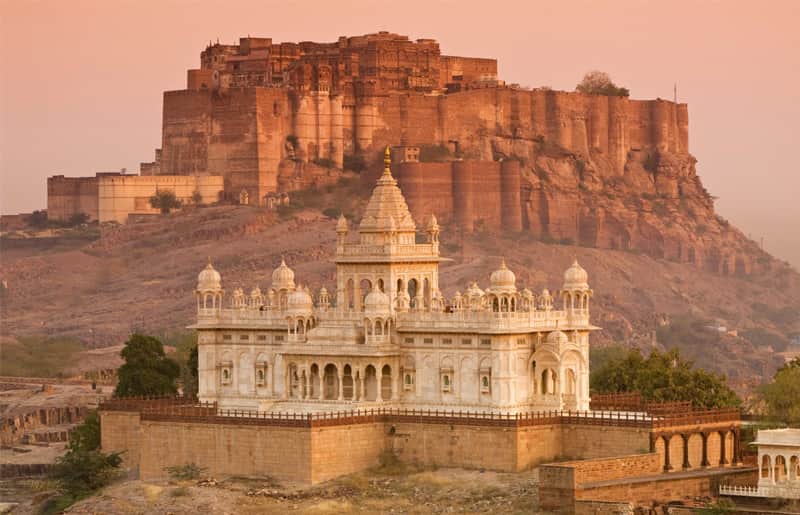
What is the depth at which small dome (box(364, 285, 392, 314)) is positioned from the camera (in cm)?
10394

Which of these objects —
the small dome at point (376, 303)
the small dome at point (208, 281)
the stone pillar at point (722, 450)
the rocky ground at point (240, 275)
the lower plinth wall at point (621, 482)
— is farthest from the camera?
the rocky ground at point (240, 275)

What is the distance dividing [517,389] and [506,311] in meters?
2.62

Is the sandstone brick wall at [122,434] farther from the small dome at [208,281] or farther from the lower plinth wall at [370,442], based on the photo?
the small dome at [208,281]

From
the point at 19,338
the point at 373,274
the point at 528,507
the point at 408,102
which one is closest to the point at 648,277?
the point at 408,102

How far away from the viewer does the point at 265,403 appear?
346 feet

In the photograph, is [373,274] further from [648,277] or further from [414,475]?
[648,277]

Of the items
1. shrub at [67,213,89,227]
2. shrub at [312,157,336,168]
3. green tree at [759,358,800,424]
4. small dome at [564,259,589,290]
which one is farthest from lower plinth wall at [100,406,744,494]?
shrub at [67,213,89,227]

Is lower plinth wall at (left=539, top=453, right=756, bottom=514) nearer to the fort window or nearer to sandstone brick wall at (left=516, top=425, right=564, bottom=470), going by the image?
sandstone brick wall at (left=516, top=425, right=564, bottom=470)

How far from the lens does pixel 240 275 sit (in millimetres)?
170250

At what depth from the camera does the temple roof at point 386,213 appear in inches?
4215

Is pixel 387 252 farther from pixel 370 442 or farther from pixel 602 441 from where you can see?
pixel 602 441

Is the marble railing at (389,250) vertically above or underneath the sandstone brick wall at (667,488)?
above

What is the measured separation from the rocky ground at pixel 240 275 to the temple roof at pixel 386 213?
176 ft

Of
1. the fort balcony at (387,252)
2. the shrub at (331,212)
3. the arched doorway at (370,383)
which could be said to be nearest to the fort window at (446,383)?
the arched doorway at (370,383)
